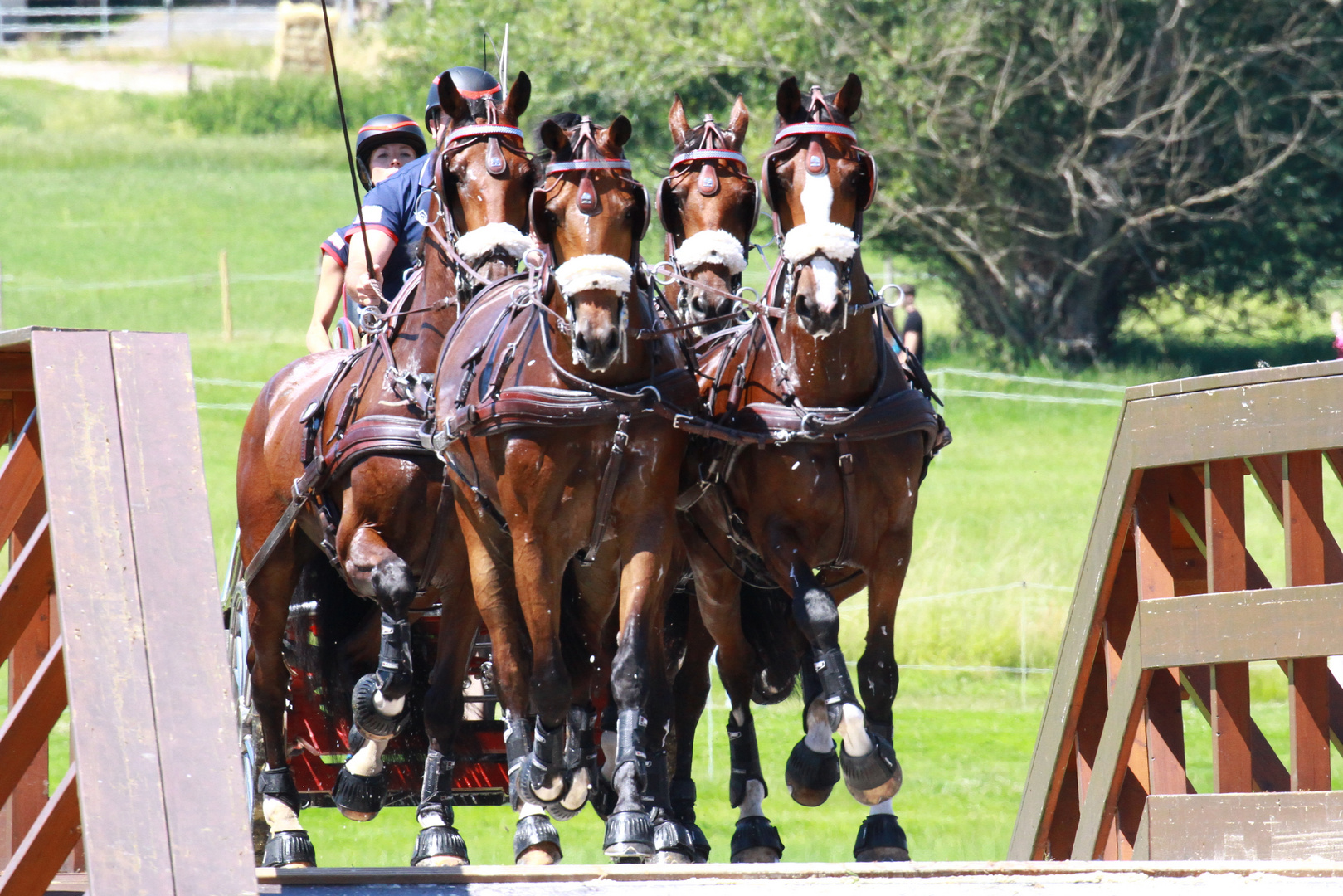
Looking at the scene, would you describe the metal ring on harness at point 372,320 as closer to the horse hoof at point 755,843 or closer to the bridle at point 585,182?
the bridle at point 585,182

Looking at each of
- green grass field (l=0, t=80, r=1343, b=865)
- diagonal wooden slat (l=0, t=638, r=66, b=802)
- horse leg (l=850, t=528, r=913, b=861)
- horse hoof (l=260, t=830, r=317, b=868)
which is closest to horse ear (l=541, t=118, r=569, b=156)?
horse leg (l=850, t=528, r=913, b=861)

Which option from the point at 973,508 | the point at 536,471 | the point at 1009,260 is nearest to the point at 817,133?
the point at 536,471

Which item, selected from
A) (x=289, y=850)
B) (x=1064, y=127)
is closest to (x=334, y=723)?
(x=289, y=850)

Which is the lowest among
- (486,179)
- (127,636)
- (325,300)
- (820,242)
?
(127,636)

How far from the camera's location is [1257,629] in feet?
17.0

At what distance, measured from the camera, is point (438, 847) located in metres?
6.05

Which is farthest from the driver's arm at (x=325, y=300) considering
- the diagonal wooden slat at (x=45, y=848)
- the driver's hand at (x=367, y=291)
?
the diagonal wooden slat at (x=45, y=848)

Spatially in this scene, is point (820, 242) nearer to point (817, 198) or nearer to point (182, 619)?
point (817, 198)

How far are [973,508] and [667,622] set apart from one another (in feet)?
40.7

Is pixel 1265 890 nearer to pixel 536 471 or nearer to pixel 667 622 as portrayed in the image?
pixel 536 471

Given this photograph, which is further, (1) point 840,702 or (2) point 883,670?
(2) point 883,670

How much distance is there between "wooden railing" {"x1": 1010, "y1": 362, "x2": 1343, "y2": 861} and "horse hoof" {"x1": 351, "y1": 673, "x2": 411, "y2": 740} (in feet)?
7.41

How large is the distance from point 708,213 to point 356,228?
70.2 inches

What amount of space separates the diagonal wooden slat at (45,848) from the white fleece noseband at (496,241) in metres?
2.63
